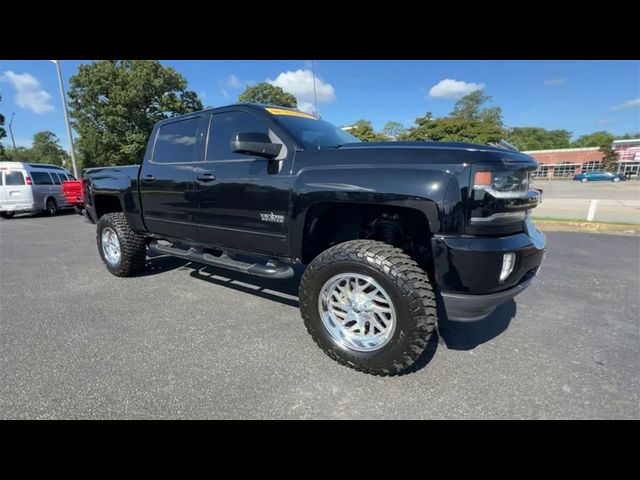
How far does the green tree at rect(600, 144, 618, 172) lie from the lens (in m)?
56.2

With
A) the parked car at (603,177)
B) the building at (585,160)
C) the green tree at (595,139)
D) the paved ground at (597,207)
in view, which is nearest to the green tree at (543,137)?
the green tree at (595,139)

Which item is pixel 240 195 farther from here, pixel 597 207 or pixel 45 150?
pixel 45 150

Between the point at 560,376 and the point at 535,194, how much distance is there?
1.28 m

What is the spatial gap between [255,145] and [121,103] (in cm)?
2767

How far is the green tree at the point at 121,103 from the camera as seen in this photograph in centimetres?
2464

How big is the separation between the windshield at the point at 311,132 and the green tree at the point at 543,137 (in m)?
102

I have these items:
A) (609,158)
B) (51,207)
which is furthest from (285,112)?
(609,158)

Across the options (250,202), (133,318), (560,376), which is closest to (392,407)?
(560,376)

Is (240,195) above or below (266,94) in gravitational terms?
below

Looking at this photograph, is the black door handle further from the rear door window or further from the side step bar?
the rear door window

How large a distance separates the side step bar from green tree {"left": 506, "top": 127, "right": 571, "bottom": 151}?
338 ft

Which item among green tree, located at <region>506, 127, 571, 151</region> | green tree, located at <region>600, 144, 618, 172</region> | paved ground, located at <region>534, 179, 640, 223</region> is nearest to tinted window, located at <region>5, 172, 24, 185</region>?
paved ground, located at <region>534, 179, 640, 223</region>

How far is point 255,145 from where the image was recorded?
2.62m

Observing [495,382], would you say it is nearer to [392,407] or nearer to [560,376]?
[560,376]
